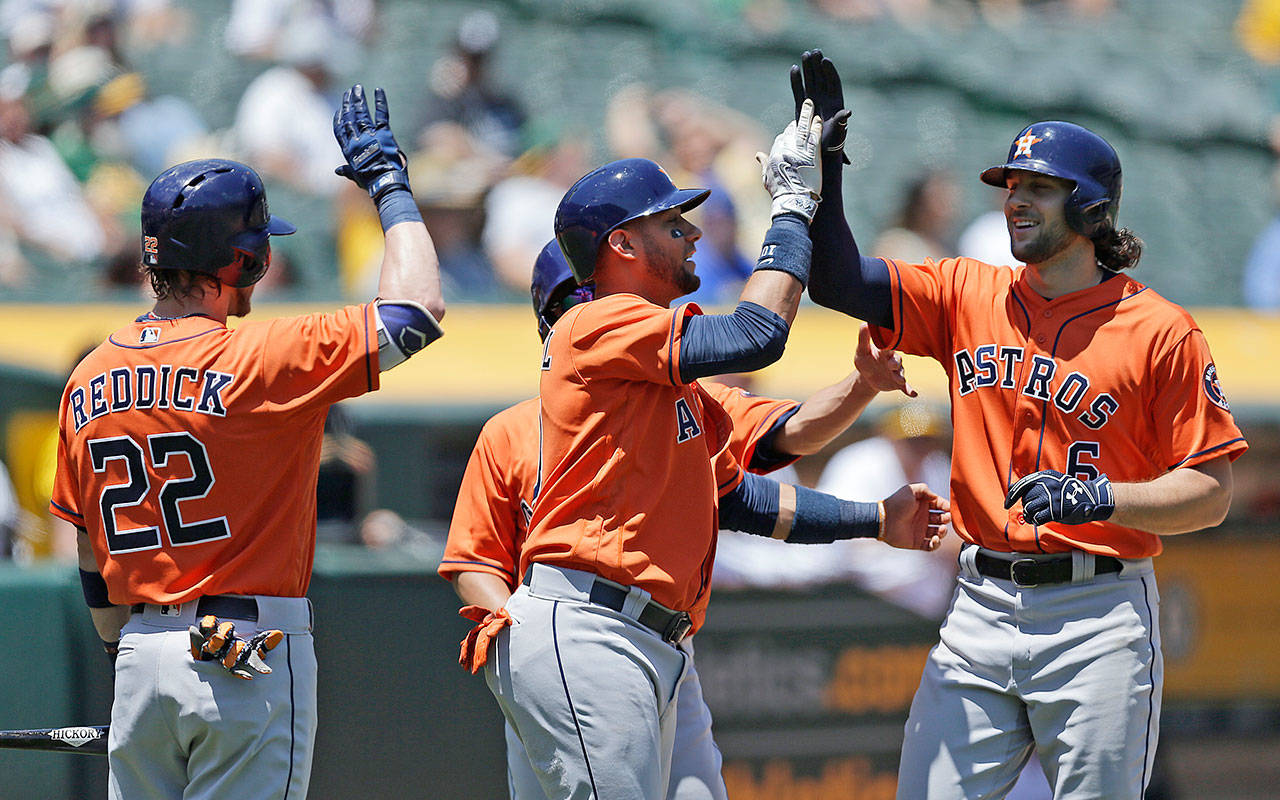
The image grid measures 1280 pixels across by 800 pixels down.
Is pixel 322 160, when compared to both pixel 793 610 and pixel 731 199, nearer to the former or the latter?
pixel 731 199

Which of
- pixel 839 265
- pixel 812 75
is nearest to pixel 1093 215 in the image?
pixel 839 265

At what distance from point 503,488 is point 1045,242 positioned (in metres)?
1.45

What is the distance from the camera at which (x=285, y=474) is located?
3.04 meters

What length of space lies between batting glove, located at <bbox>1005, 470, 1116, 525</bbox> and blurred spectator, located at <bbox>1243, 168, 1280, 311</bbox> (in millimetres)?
7555

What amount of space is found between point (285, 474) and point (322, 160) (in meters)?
6.32

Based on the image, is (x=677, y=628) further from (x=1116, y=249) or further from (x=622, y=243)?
(x=1116, y=249)

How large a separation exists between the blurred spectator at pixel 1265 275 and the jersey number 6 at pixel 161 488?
8.57 meters

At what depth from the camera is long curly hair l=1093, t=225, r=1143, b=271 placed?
3.44 meters

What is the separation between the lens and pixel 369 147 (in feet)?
10.5

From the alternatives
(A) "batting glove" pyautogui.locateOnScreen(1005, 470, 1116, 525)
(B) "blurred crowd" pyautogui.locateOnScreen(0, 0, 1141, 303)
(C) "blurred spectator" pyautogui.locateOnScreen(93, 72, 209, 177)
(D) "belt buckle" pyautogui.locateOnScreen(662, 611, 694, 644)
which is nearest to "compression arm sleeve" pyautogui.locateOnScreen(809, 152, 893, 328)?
(A) "batting glove" pyautogui.locateOnScreen(1005, 470, 1116, 525)

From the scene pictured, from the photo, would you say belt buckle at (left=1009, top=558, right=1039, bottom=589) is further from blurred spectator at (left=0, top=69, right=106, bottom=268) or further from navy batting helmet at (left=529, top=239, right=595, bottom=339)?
blurred spectator at (left=0, top=69, right=106, bottom=268)

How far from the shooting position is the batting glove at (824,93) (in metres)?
3.33

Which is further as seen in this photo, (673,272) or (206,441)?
(673,272)

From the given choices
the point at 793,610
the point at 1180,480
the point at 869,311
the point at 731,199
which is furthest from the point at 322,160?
the point at 1180,480
